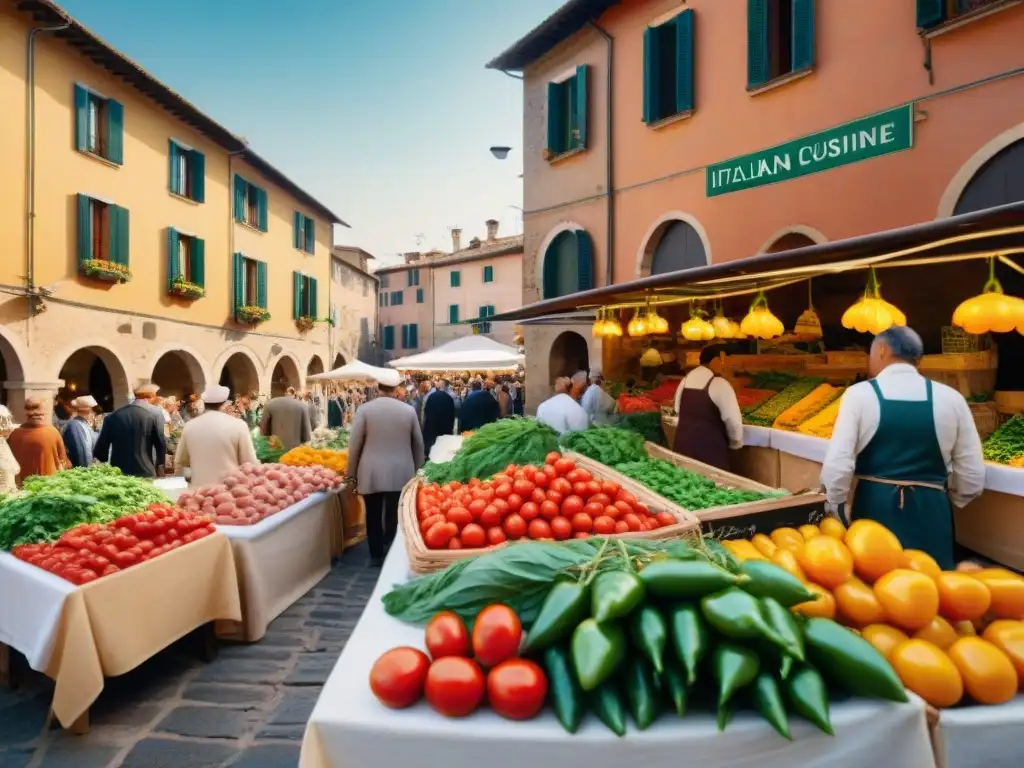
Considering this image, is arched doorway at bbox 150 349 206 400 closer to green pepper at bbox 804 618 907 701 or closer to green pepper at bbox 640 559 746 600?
green pepper at bbox 640 559 746 600

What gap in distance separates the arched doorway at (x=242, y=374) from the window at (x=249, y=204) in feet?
13.4

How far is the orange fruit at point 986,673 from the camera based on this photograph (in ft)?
5.33

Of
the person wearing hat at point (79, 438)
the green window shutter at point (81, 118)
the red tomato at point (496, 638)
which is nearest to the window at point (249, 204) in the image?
the green window shutter at point (81, 118)

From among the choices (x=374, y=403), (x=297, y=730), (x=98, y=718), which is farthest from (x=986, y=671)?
(x=374, y=403)

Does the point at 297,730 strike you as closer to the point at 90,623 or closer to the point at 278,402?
the point at 90,623

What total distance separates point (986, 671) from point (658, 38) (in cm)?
1098

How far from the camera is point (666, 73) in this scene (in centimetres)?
1063

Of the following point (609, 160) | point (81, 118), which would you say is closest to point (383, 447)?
point (609, 160)

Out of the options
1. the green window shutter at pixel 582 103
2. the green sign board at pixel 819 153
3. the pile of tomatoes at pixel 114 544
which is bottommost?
the pile of tomatoes at pixel 114 544

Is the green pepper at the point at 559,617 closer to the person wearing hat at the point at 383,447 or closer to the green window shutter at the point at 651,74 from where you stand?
the person wearing hat at the point at 383,447

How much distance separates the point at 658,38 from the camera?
10.5m

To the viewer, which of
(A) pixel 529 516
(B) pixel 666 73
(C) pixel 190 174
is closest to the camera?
(A) pixel 529 516

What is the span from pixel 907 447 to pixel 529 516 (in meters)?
2.01

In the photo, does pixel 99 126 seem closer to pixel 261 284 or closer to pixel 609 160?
pixel 261 284
